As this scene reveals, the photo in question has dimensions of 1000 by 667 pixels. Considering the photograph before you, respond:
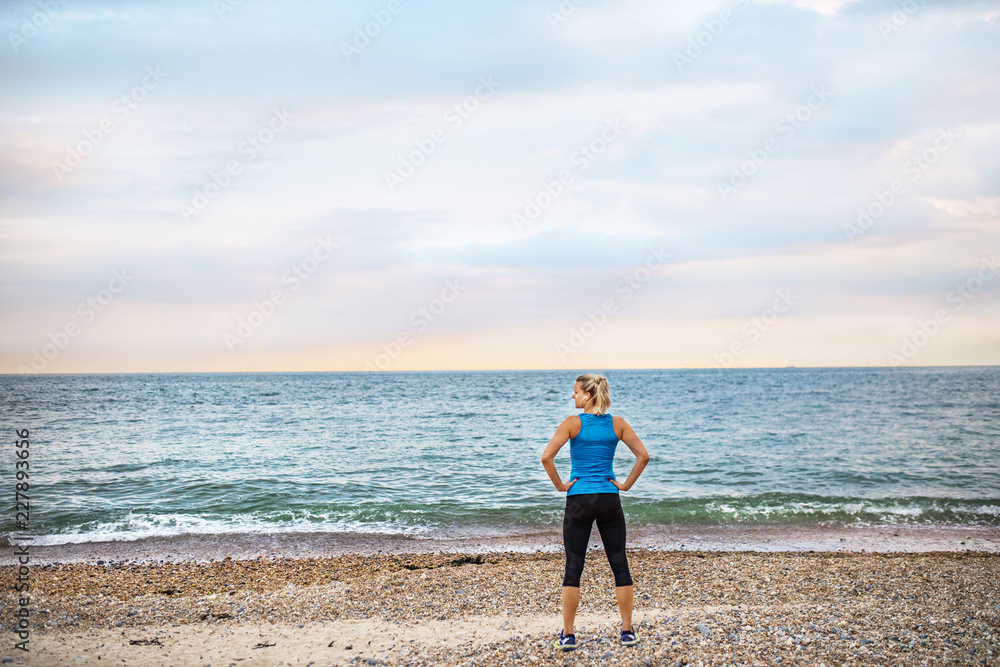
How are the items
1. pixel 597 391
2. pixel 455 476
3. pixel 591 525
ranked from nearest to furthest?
pixel 591 525 < pixel 597 391 < pixel 455 476

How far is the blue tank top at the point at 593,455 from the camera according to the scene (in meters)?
5.43

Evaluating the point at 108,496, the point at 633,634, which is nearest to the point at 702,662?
the point at 633,634

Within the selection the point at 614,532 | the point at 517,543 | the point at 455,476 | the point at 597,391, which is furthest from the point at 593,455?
the point at 455,476

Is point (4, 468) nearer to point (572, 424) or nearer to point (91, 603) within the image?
point (91, 603)

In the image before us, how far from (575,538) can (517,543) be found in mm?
6463

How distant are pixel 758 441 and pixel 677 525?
1484 centimetres

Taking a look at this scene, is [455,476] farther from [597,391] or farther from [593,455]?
[597,391]

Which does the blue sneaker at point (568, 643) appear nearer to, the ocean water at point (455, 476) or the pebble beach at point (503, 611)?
the pebble beach at point (503, 611)

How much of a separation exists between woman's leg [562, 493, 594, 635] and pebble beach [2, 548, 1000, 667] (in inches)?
21.8

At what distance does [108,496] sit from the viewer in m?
15.3

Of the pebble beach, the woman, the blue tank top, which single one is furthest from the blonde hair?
the pebble beach

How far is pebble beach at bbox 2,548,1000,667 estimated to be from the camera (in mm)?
5734

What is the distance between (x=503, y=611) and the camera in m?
7.17

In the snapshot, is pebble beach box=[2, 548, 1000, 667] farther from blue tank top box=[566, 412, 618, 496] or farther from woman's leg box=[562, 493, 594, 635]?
blue tank top box=[566, 412, 618, 496]
